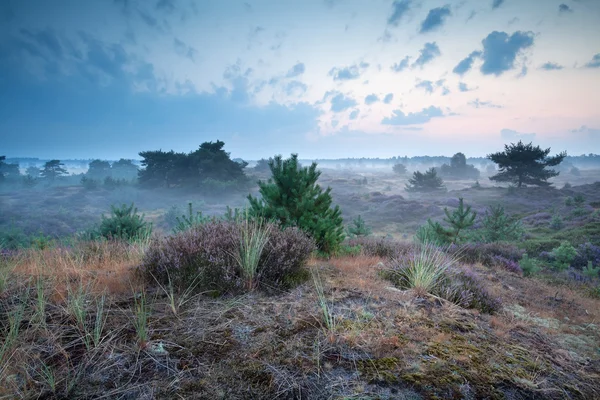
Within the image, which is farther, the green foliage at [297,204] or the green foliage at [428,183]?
the green foliage at [428,183]

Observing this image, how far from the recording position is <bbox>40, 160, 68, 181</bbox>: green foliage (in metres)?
65.8

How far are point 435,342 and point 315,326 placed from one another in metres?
1.26

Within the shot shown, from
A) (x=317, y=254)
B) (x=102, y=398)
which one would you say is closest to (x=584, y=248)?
Answer: (x=317, y=254)

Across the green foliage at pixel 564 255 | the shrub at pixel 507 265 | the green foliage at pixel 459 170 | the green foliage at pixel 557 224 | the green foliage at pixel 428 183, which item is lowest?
the green foliage at pixel 557 224

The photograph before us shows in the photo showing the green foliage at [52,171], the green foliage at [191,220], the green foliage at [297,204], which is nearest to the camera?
the green foliage at [191,220]

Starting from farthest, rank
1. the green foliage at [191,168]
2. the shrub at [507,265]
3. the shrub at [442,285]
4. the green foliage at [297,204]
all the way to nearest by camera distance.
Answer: the green foliage at [191,168]
the shrub at [507,265]
the green foliage at [297,204]
the shrub at [442,285]

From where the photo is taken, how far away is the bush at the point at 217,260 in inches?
142

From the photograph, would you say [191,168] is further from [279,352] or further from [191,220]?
[279,352]

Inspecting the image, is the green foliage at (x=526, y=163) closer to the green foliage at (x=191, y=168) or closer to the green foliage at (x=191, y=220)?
the green foliage at (x=191, y=168)

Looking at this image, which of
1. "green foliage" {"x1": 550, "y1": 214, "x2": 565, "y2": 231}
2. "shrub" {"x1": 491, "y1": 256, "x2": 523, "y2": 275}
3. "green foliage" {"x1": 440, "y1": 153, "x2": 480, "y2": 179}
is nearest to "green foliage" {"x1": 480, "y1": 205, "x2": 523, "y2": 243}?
"shrub" {"x1": 491, "y1": 256, "x2": 523, "y2": 275}

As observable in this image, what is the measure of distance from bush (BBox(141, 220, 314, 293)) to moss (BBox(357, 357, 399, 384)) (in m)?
1.74

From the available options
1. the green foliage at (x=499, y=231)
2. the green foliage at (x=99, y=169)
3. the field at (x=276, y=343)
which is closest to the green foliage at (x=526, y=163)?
the green foliage at (x=499, y=231)

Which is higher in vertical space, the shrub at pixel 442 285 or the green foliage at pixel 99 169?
the green foliage at pixel 99 169

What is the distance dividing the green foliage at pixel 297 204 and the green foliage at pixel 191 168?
37657 millimetres
